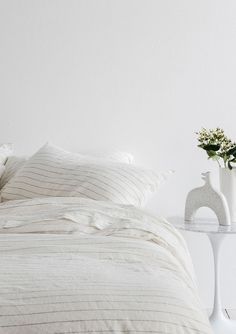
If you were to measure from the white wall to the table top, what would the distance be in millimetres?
277

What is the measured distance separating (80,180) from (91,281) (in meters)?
1.20

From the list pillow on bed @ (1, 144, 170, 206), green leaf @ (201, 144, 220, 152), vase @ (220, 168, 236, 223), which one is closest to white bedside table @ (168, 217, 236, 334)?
vase @ (220, 168, 236, 223)

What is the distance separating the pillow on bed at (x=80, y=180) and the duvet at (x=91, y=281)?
59 centimetres

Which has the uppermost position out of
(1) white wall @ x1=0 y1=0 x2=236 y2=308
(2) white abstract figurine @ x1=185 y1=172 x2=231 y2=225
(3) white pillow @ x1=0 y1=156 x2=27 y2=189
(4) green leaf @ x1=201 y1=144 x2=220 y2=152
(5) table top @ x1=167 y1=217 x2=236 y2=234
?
(1) white wall @ x1=0 y1=0 x2=236 y2=308

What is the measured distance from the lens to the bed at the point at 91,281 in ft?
2.76

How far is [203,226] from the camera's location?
239 cm

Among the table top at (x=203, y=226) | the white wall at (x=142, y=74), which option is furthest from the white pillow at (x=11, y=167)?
the table top at (x=203, y=226)

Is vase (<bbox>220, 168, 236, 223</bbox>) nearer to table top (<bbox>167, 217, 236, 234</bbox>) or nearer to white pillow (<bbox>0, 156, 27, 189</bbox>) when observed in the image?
table top (<bbox>167, 217, 236, 234</bbox>)

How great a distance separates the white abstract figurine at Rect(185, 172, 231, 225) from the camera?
7.85 feet

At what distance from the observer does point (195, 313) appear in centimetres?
92

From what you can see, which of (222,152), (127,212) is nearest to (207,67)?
(222,152)

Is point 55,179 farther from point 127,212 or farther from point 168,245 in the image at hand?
point 168,245

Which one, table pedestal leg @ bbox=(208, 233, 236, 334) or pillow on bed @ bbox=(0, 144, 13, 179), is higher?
pillow on bed @ bbox=(0, 144, 13, 179)

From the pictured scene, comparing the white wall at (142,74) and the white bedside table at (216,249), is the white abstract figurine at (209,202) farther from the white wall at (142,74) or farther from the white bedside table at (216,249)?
the white wall at (142,74)
